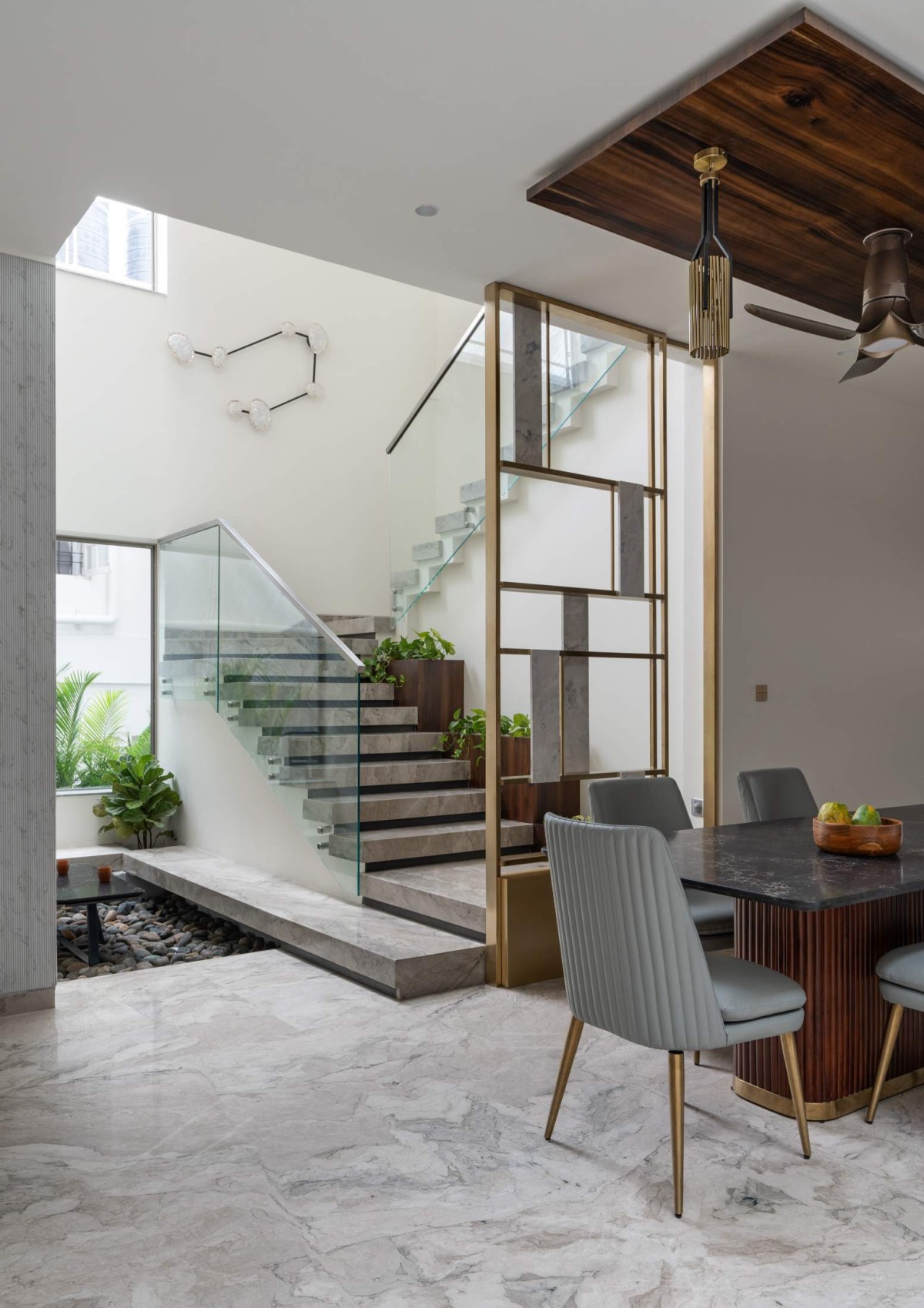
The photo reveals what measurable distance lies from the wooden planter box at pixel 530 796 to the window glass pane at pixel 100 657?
3.22 metres

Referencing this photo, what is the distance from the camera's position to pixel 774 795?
410 cm

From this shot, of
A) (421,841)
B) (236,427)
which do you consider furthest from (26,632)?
(236,427)

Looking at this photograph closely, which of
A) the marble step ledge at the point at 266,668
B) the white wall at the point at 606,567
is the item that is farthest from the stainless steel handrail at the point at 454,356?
the marble step ledge at the point at 266,668

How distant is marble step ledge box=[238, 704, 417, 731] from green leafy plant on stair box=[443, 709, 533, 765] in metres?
0.28

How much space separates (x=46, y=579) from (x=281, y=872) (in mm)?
2611

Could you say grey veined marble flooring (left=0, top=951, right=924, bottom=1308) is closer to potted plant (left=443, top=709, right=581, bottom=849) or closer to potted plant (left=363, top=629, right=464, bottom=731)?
potted plant (left=443, top=709, right=581, bottom=849)

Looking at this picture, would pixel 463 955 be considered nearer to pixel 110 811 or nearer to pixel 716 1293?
pixel 716 1293

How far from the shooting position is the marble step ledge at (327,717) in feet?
16.5

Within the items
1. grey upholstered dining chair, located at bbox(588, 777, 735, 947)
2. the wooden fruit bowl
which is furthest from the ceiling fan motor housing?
grey upholstered dining chair, located at bbox(588, 777, 735, 947)

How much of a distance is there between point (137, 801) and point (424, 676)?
2.29m

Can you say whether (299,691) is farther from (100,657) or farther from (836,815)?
(836,815)

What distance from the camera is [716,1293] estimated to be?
2049 mm

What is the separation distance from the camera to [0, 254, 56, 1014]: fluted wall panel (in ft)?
12.7

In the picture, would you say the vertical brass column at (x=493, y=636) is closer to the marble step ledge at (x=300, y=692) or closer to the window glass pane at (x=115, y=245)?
the marble step ledge at (x=300, y=692)
